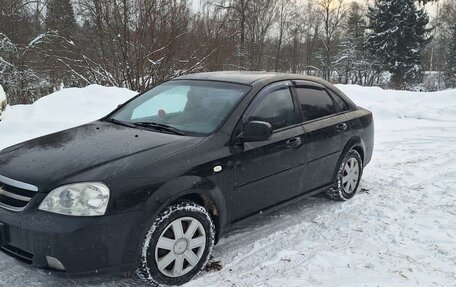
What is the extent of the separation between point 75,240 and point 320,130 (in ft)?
9.12

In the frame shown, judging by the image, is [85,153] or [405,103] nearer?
[85,153]

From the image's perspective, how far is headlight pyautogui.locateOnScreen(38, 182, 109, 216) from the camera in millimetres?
2840

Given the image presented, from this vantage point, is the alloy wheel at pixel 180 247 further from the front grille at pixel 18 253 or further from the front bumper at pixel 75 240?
the front grille at pixel 18 253

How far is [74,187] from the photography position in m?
2.89

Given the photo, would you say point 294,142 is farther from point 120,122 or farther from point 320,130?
point 120,122

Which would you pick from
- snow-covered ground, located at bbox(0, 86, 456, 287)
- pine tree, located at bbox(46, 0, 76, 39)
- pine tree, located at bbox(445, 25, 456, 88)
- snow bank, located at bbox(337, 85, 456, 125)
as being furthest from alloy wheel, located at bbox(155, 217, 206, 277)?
pine tree, located at bbox(445, 25, 456, 88)

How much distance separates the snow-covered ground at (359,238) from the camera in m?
3.37

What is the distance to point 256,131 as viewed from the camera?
3.59 m

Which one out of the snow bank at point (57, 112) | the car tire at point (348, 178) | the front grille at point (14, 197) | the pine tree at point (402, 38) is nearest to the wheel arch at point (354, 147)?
the car tire at point (348, 178)

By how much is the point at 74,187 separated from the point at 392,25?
134 ft

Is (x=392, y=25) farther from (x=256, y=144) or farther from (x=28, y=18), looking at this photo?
(x=256, y=144)

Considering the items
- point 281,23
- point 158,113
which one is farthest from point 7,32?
point 281,23

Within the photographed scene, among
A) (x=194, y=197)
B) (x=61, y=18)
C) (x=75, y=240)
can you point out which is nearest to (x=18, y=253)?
(x=75, y=240)

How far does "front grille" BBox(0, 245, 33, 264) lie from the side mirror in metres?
1.83
